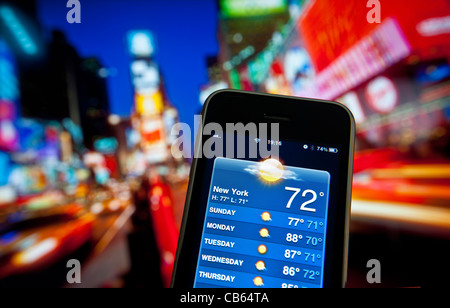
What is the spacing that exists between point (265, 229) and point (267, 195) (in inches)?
4.1

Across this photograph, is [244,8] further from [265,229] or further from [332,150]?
[265,229]

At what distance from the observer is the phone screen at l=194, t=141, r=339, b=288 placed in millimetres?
896

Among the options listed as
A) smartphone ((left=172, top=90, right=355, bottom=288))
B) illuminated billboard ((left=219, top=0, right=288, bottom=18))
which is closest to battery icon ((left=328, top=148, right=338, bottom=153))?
smartphone ((left=172, top=90, right=355, bottom=288))

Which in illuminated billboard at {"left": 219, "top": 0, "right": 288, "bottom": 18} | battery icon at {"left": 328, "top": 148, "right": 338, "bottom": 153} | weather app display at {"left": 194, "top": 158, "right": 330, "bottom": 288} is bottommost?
weather app display at {"left": 194, "top": 158, "right": 330, "bottom": 288}

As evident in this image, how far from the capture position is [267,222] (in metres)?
0.92

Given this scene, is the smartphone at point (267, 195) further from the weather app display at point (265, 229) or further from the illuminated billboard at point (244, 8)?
the illuminated billboard at point (244, 8)

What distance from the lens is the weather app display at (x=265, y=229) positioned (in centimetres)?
90

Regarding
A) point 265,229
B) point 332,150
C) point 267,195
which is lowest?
point 265,229

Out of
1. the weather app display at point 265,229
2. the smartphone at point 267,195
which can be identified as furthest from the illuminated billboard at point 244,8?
the weather app display at point 265,229

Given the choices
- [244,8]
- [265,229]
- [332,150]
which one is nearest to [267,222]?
[265,229]

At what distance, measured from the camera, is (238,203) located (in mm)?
942

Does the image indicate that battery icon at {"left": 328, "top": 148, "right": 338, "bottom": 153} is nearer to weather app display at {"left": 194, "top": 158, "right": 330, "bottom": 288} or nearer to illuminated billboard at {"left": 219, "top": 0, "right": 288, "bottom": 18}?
weather app display at {"left": 194, "top": 158, "right": 330, "bottom": 288}

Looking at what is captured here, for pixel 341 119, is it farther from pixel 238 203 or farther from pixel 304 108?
pixel 238 203
